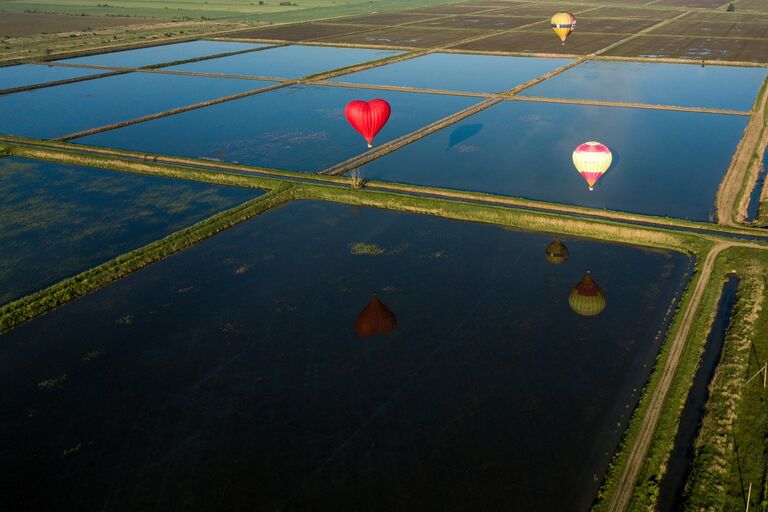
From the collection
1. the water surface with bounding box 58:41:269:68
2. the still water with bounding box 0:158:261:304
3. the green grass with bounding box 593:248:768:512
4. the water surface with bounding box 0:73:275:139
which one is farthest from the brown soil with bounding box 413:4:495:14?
the green grass with bounding box 593:248:768:512

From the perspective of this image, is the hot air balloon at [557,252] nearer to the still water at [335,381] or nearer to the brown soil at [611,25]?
the still water at [335,381]

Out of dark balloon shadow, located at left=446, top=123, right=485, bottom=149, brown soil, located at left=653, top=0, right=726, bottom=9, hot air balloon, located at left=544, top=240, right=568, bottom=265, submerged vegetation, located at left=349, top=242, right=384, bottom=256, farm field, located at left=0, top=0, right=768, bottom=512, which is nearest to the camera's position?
farm field, located at left=0, top=0, right=768, bottom=512

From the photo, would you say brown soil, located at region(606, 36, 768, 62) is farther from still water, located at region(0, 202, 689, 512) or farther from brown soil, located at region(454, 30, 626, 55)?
still water, located at region(0, 202, 689, 512)

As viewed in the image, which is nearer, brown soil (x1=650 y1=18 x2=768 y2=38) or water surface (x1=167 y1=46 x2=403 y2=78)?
water surface (x1=167 y1=46 x2=403 y2=78)

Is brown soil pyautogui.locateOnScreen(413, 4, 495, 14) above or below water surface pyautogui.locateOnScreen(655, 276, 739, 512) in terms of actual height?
above

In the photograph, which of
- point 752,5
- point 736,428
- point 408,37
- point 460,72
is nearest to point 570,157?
point 736,428

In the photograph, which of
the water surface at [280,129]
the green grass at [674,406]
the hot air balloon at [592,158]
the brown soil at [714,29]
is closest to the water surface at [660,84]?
the water surface at [280,129]

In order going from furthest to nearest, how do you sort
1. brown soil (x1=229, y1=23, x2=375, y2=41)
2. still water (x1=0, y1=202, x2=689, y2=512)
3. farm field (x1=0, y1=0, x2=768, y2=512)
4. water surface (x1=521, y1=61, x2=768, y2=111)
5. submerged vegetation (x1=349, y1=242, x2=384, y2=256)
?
brown soil (x1=229, y1=23, x2=375, y2=41) → water surface (x1=521, y1=61, x2=768, y2=111) → submerged vegetation (x1=349, y1=242, x2=384, y2=256) → farm field (x1=0, y1=0, x2=768, y2=512) → still water (x1=0, y1=202, x2=689, y2=512)

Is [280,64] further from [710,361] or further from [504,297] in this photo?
[710,361]
